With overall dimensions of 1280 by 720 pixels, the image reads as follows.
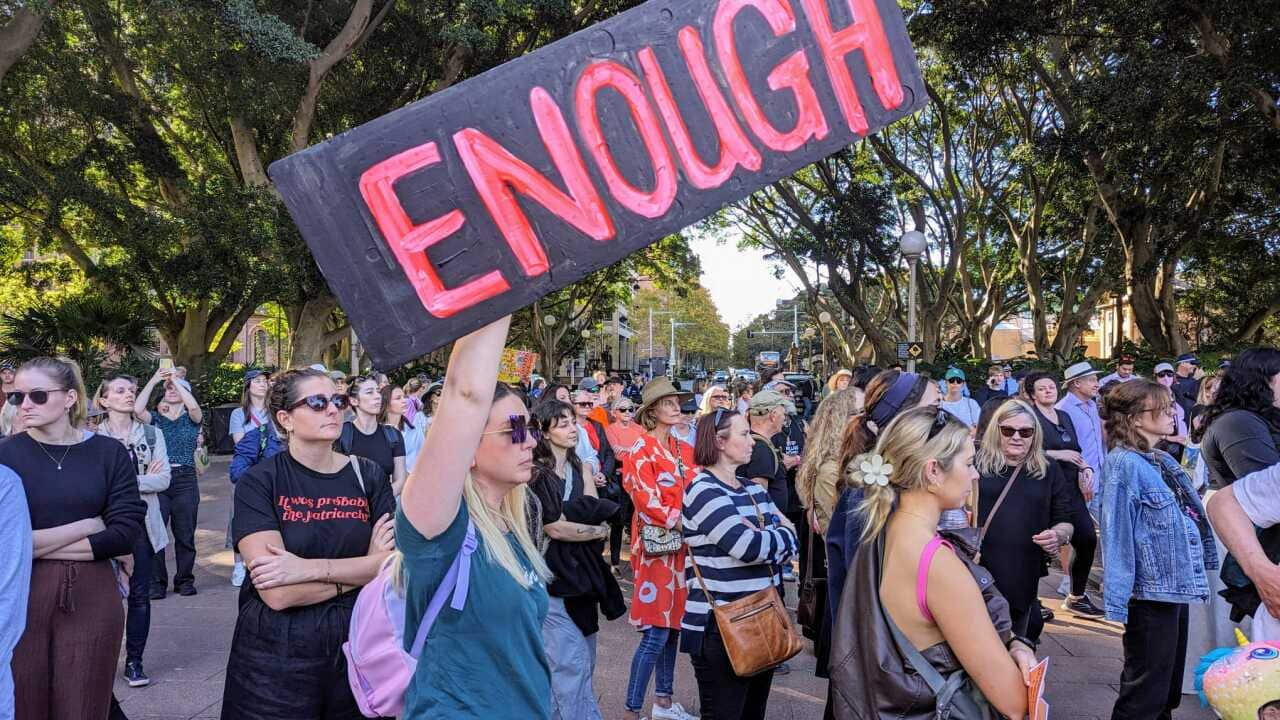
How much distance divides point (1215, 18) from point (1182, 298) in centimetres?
2335

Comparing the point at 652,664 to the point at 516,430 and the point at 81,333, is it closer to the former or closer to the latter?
the point at 516,430

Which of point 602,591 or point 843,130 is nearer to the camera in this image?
point 843,130

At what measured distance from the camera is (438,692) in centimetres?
216

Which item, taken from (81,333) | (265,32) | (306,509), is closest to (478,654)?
(306,509)

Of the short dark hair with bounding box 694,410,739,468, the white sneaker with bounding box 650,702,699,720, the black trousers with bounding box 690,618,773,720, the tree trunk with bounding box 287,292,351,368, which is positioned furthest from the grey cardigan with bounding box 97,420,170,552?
the tree trunk with bounding box 287,292,351,368

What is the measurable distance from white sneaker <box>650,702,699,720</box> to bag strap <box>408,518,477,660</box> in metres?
3.06

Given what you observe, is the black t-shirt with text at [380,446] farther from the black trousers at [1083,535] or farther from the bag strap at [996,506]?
the black trousers at [1083,535]

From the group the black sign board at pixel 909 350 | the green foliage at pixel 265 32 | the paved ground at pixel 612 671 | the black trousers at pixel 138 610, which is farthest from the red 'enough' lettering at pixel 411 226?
the black sign board at pixel 909 350

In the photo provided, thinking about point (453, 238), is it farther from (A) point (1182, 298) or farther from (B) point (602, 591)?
(A) point (1182, 298)

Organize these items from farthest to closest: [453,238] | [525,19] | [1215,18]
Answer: [525,19]
[1215,18]
[453,238]

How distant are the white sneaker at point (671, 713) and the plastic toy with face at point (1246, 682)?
2935 mm

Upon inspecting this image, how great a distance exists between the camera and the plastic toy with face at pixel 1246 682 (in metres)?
2.34

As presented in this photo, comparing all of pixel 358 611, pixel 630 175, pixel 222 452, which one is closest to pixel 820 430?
pixel 358 611

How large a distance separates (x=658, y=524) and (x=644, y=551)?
19 cm
